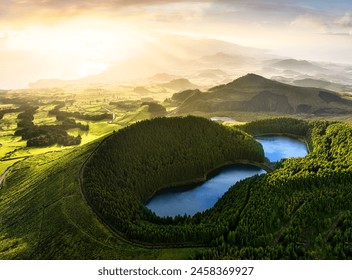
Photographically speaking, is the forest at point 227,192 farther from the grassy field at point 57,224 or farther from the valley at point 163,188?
the grassy field at point 57,224

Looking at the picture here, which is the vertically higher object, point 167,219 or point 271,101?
point 167,219

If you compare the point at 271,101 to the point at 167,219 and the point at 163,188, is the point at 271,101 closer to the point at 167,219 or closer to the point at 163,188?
the point at 163,188

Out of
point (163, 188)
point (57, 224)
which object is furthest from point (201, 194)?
point (57, 224)

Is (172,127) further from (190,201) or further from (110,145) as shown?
(190,201)

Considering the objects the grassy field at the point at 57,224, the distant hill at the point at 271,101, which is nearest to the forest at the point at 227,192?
the grassy field at the point at 57,224

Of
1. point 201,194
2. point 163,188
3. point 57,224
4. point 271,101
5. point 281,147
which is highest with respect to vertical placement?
point 57,224

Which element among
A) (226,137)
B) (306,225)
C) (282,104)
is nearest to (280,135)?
(226,137)

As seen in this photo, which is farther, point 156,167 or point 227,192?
point 156,167
